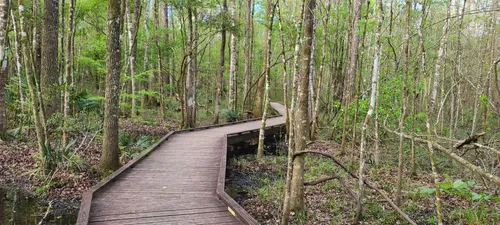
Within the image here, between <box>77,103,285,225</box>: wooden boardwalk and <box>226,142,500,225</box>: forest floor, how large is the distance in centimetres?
93

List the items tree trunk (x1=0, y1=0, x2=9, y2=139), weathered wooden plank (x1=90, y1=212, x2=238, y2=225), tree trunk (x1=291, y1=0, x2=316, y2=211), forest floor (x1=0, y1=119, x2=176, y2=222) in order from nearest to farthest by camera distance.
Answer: weathered wooden plank (x1=90, y1=212, x2=238, y2=225) < tree trunk (x1=291, y1=0, x2=316, y2=211) < forest floor (x1=0, y1=119, x2=176, y2=222) < tree trunk (x1=0, y1=0, x2=9, y2=139)

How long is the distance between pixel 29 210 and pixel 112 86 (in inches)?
119

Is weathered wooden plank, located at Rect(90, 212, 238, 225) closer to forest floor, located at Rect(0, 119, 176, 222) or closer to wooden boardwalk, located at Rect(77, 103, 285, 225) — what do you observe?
wooden boardwalk, located at Rect(77, 103, 285, 225)

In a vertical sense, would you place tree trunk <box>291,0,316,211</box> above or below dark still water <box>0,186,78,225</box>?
above

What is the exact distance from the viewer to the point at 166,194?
18.8ft

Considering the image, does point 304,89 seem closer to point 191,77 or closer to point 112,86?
point 112,86

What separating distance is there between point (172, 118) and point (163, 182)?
36.5 ft

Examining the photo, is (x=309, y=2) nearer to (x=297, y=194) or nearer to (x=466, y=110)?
(x=297, y=194)

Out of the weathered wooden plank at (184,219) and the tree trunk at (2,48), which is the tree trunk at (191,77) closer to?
the tree trunk at (2,48)

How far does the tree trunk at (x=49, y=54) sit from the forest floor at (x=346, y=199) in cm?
672

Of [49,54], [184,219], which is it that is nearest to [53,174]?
[184,219]

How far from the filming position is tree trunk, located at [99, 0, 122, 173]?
6.68 meters

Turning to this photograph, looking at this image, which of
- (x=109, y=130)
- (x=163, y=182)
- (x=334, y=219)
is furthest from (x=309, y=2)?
(x=109, y=130)

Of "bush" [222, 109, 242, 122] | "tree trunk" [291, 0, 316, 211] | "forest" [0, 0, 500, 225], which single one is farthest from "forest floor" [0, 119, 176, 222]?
"bush" [222, 109, 242, 122]
